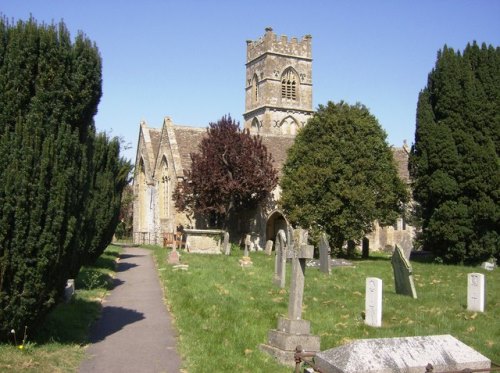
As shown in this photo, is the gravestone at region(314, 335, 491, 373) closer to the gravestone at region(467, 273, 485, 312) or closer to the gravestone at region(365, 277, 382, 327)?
the gravestone at region(365, 277, 382, 327)

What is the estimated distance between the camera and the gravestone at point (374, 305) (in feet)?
35.9

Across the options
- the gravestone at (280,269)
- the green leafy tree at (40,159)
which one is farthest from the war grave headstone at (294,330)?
the gravestone at (280,269)

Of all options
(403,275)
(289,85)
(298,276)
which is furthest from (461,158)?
(289,85)

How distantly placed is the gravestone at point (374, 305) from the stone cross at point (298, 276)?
262 cm

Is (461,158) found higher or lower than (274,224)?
higher

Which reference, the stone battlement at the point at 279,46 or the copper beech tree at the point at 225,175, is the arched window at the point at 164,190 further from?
the stone battlement at the point at 279,46

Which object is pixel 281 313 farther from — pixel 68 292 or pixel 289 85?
pixel 289 85

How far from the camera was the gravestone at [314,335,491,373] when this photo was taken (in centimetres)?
521

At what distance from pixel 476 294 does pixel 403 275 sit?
7.70 feet

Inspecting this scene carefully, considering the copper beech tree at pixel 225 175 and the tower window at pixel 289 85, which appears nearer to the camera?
the copper beech tree at pixel 225 175

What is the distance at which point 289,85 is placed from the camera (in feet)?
191

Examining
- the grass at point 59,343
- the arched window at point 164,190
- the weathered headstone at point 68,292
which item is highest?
the arched window at point 164,190

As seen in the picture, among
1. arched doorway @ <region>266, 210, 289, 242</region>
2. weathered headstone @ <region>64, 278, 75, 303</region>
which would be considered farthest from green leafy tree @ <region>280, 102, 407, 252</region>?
weathered headstone @ <region>64, 278, 75, 303</region>

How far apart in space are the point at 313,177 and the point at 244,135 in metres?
5.60
